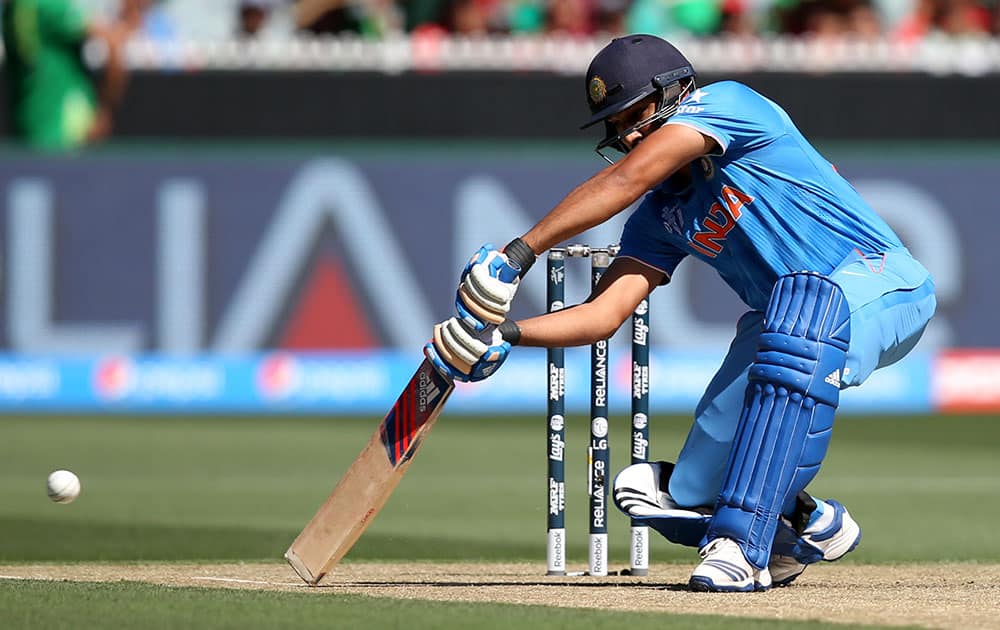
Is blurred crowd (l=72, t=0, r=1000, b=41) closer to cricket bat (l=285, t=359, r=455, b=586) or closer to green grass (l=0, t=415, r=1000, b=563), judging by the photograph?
green grass (l=0, t=415, r=1000, b=563)

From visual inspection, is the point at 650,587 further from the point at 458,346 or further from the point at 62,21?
the point at 62,21

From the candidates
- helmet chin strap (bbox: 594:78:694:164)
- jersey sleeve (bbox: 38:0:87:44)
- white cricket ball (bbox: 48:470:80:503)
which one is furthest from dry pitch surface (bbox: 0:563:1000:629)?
jersey sleeve (bbox: 38:0:87:44)

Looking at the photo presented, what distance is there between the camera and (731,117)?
5109 mm

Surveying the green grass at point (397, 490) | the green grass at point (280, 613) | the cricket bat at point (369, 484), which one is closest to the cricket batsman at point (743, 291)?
the cricket bat at point (369, 484)

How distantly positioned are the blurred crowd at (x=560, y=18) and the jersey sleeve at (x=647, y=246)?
7839 mm

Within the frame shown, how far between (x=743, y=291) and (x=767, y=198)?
1.38 ft

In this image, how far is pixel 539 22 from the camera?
14.0 meters

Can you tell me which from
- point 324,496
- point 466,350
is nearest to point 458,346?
point 466,350

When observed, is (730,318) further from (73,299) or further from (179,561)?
(179,561)

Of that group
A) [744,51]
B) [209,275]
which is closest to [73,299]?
[209,275]

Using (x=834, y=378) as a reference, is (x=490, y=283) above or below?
above

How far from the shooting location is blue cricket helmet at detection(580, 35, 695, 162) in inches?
206

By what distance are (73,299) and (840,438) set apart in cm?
485

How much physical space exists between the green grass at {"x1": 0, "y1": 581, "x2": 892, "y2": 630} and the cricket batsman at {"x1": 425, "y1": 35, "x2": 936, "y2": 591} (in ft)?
2.03
